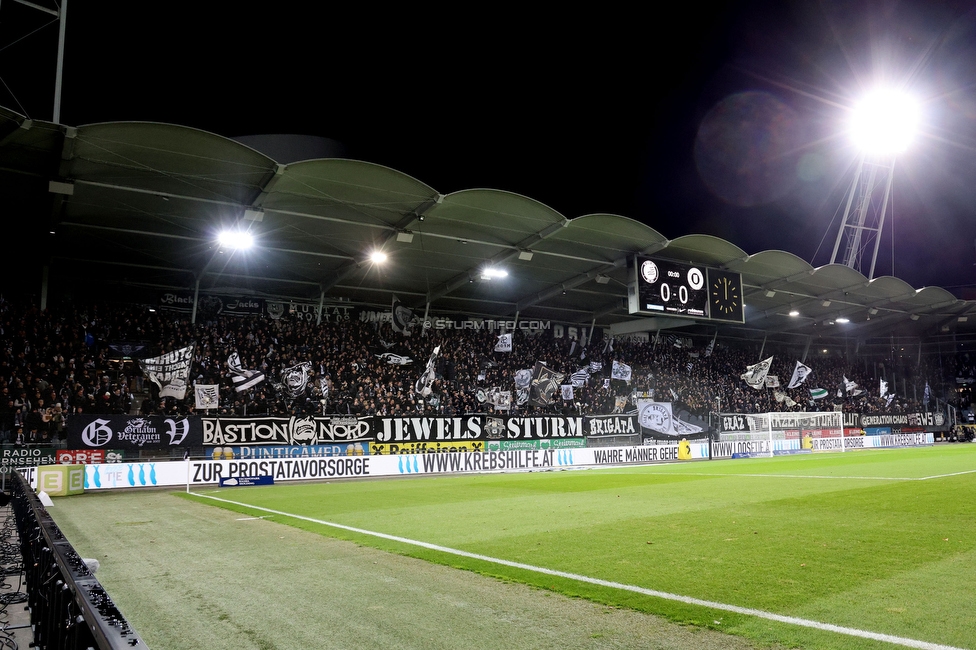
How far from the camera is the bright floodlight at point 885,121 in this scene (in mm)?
45750

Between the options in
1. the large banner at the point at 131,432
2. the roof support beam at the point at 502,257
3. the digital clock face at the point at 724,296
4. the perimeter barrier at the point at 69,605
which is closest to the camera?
the perimeter barrier at the point at 69,605

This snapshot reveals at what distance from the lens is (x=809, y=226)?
5831cm

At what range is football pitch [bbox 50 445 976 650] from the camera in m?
5.01

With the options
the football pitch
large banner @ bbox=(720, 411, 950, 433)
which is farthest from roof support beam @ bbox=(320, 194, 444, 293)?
large banner @ bbox=(720, 411, 950, 433)

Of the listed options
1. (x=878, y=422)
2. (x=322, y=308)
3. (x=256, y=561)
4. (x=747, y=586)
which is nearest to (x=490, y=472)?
(x=322, y=308)

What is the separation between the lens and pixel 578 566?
7340mm

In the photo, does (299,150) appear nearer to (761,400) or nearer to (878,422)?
(761,400)

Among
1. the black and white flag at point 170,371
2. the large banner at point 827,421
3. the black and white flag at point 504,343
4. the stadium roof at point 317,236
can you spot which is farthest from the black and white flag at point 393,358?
the large banner at point 827,421

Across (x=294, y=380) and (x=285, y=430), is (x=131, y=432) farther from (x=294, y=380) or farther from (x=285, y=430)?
(x=294, y=380)

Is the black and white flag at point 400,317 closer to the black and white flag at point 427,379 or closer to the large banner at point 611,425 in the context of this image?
the black and white flag at point 427,379

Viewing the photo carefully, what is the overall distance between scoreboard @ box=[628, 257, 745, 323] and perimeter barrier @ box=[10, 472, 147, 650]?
77.6 feet

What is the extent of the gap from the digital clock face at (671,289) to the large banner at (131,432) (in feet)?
58.5

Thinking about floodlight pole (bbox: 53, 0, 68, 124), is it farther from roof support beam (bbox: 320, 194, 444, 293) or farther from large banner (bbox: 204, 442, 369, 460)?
large banner (bbox: 204, 442, 369, 460)

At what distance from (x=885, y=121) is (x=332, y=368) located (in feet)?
139
